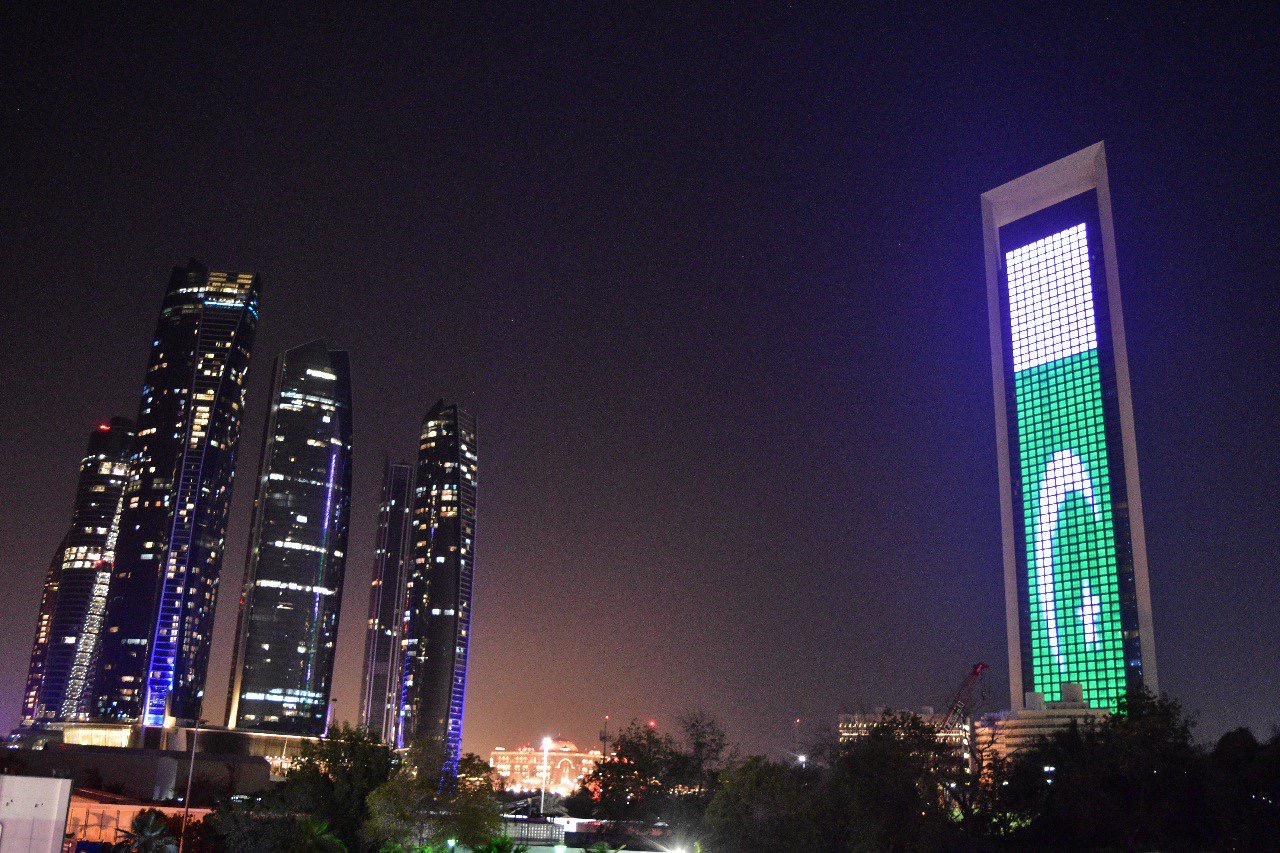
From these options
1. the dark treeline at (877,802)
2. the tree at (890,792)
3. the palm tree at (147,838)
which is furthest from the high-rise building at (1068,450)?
the palm tree at (147,838)

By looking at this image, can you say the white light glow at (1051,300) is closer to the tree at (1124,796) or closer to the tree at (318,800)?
the tree at (1124,796)

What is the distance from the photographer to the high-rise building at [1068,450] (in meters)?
172

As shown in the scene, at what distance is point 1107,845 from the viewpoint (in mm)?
68812

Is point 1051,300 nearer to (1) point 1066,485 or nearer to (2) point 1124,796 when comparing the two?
(1) point 1066,485

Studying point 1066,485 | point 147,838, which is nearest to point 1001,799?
point 147,838

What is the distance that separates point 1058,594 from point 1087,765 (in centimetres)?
10936

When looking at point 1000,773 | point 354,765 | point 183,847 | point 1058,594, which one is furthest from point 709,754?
point 1058,594

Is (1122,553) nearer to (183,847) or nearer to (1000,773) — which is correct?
(1000,773)

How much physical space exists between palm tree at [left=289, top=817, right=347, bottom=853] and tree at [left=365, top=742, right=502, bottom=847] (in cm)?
197


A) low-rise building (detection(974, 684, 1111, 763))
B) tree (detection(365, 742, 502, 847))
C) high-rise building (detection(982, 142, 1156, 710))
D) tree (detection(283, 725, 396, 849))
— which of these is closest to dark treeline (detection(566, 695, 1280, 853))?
tree (detection(365, 742, 502, 847))

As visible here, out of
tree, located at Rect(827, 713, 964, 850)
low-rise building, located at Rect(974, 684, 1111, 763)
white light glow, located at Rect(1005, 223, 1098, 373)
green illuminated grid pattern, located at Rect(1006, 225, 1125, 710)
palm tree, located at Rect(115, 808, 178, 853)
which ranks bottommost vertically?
palm tree, located at Rect(115, 808, 178, 853)

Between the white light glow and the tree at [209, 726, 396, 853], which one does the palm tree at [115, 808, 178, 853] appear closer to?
the tree at [209, 726, 396, 853]

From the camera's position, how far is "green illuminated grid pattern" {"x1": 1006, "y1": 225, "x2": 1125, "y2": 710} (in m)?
173

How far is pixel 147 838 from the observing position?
52625 millimetres
